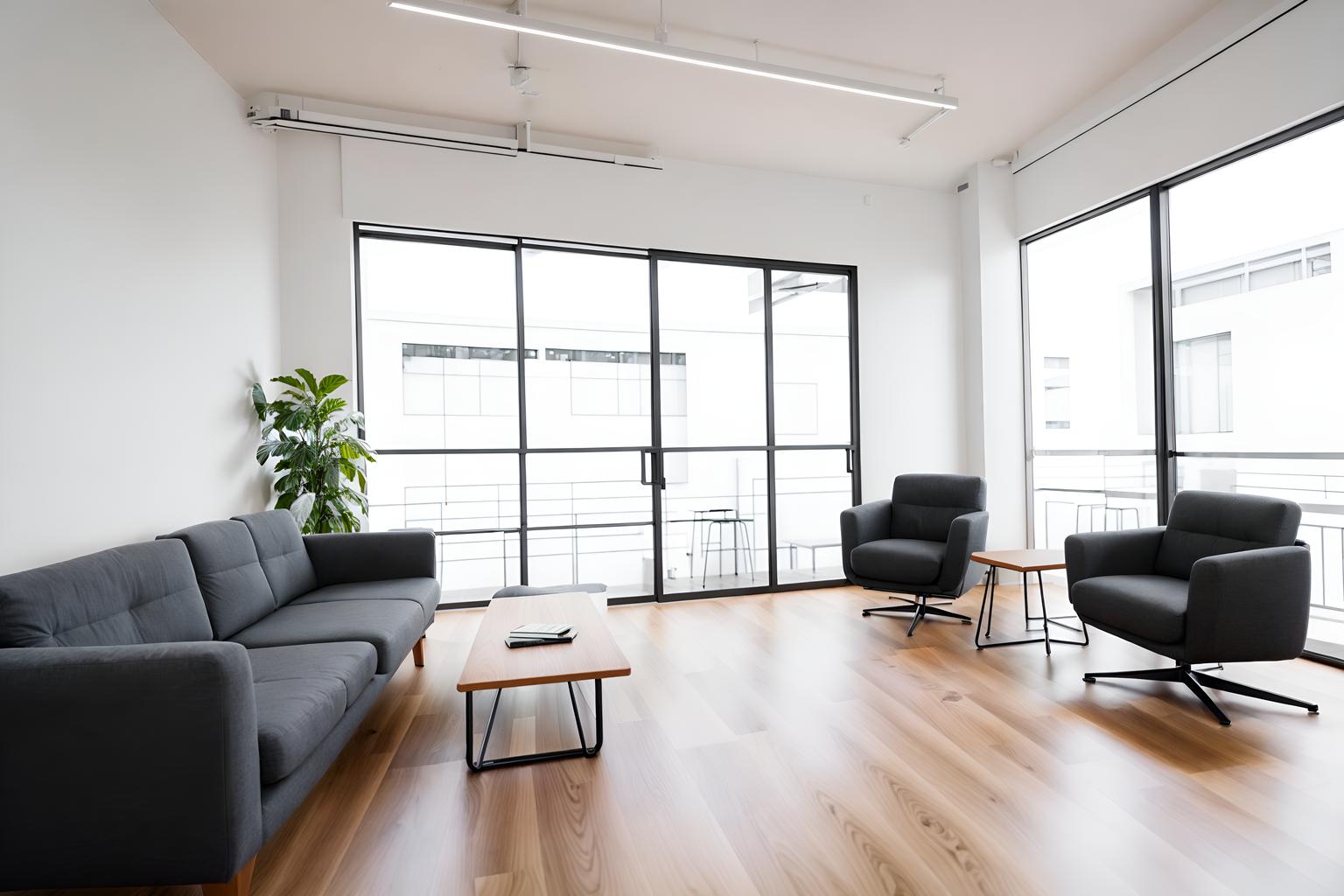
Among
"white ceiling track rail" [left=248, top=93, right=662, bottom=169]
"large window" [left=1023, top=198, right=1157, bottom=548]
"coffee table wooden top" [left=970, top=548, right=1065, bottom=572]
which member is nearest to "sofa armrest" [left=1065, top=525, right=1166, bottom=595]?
"coffee table wooden top" [left=970, top=548, right=1065, bottom=572]

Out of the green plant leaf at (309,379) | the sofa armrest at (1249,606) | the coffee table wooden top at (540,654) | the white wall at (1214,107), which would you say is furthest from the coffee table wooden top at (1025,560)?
the green plant leaf at (309,379)

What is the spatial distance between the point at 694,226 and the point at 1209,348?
3.45 meters

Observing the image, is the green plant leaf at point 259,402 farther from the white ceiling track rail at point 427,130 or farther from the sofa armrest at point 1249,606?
the sofa armrest at point 1249,606

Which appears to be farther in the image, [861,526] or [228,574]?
[861,526]

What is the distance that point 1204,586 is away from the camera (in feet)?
8.49

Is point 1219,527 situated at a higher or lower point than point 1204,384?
lower

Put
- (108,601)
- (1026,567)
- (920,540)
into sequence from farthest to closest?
(920,540) → (1026,567) → (108,601)

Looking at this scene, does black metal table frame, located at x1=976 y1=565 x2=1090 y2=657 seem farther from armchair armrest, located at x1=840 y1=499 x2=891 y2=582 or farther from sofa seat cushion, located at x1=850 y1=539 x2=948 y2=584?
armchair armrest, located at x1=840 y1=499 x2=891 y2=582

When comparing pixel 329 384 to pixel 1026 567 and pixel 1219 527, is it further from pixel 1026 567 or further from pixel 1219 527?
pixel 1219 527

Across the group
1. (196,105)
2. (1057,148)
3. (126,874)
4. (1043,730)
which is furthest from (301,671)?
(1057,148)

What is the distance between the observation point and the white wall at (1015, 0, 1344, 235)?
3197mm

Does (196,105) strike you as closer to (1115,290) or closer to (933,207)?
(933,207)

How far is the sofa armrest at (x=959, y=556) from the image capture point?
3854 millimetres

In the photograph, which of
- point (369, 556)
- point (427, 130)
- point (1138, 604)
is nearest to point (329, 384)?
point (369, 556)
